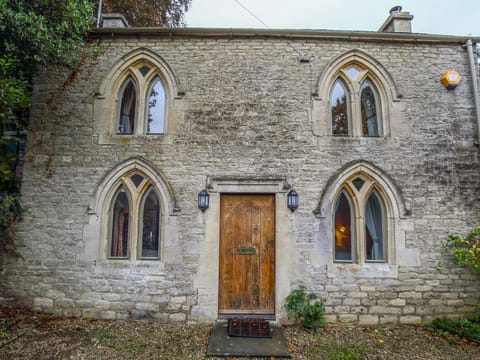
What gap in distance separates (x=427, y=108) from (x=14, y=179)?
8.55 meters

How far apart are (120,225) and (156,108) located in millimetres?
2503

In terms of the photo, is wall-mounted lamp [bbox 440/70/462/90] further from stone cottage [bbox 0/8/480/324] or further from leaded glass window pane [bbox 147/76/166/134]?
leaded glass window pane [bbox 147/76/166/134]

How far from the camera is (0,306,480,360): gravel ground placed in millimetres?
4211

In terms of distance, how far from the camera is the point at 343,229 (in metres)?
5.66

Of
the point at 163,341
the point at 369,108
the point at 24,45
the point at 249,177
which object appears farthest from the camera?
the point at 369,108

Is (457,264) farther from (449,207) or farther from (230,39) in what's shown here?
(230,39)

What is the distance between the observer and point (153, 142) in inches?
224

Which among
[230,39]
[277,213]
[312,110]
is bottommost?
[277,213]

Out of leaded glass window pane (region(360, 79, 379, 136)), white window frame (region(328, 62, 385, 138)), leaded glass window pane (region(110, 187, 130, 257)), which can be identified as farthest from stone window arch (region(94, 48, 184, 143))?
leaded glass window pane (region(360, 79, 379, 136))

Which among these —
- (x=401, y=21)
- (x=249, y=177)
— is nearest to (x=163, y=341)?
(x=249, y=177)

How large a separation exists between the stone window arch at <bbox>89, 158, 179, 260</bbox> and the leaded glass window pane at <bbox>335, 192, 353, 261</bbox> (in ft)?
10.4

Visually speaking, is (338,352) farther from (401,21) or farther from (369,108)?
(401,21)

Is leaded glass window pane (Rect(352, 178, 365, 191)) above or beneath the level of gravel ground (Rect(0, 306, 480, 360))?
above

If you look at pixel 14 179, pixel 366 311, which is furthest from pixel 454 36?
pixel 14 179
